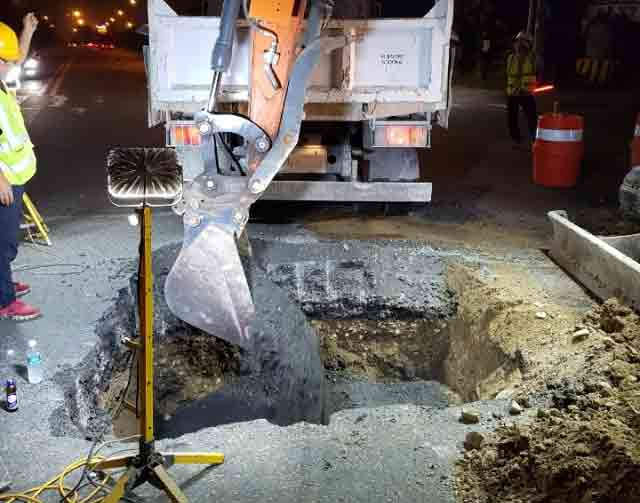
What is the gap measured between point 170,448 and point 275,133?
1.90 meters

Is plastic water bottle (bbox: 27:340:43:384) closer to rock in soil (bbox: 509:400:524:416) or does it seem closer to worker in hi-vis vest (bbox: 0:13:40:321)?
worker in hi-vis vest (bbox: 0:13:40:321)

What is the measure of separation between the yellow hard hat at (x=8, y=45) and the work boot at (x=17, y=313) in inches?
70.5

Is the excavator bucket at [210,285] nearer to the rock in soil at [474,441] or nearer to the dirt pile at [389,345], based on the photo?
the rock in soil at [474,441]

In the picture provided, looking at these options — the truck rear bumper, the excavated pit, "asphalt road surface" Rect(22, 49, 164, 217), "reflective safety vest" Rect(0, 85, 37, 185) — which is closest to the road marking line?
"asphalt road surface" Rect(22, 49, 164, 217)

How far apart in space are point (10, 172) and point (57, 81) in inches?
796

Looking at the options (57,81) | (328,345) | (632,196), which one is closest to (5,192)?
(328,345)

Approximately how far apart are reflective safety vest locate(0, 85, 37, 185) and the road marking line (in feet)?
54.6

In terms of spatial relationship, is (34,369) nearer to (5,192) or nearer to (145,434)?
(5,192)

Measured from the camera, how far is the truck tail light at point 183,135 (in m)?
7.33

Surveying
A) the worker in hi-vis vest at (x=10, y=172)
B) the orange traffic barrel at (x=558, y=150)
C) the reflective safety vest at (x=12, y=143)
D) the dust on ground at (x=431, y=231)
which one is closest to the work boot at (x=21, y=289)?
the worker in hi-vis vest at (x=10, y=172)

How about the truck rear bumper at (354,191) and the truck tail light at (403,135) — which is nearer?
the truck tail light at (403,135)

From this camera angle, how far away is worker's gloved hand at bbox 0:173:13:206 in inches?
207

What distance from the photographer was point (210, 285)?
12.8 ft

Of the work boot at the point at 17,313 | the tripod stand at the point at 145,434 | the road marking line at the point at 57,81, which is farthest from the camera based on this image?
the road marking line at the point at 57,81
